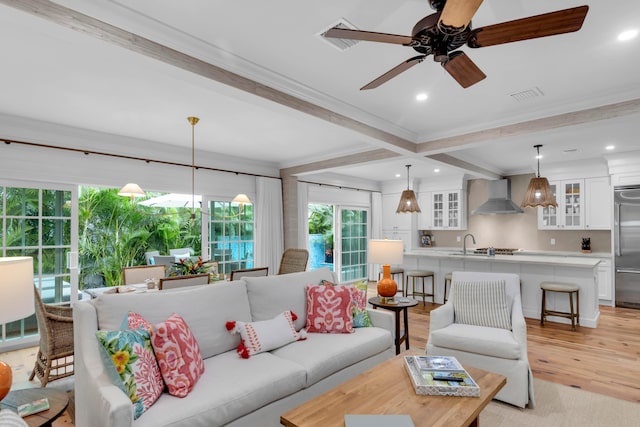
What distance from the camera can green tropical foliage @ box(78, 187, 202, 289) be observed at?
723 cm

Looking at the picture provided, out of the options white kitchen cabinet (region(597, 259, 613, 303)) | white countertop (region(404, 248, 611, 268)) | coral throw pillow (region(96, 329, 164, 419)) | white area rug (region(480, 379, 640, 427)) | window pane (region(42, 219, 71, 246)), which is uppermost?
window pane (region(42, 219, 71, 246))

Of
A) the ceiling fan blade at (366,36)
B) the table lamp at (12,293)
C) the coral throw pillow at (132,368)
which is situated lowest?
the coral throw pillow at (132,368)

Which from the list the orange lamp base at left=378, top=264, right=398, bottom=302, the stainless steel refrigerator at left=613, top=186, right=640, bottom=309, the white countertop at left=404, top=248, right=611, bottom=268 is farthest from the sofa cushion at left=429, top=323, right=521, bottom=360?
the stainless steel refrigerator at left=613, top=186, right=640, bottom=309

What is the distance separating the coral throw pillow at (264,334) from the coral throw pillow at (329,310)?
0.72 feet

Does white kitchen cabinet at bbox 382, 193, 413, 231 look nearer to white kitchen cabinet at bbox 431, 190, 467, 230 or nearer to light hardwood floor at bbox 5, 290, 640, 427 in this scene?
white kitchen cabinet at bbox 431, 190, 467, 230

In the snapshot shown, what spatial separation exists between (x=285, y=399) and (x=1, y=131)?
13.4 ft

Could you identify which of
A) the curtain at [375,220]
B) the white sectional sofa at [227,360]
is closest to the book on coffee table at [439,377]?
the white sectional sofa at [227,360]

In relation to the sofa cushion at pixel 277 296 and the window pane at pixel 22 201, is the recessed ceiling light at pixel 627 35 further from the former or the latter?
the window pane at pixel 22 201

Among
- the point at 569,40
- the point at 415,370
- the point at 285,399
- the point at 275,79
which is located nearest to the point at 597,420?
the point at 415,370

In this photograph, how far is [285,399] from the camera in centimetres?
215

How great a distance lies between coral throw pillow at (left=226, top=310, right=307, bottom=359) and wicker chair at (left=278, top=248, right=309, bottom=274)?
1.91 meters

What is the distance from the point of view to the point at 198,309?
241 cm

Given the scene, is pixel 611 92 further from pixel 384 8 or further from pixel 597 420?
pixel 597 420

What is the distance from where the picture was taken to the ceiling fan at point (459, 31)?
151cm
